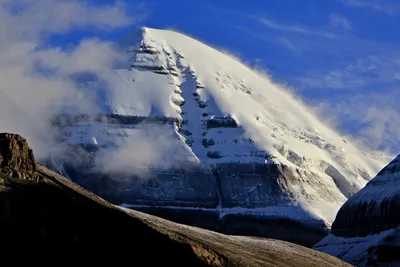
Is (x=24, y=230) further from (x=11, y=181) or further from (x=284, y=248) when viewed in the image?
(x=284, y=248)

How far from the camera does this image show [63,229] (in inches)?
3725

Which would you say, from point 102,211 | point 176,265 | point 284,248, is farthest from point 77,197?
point 284,248

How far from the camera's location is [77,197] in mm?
97625

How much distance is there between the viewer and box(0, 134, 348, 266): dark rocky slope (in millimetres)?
92438

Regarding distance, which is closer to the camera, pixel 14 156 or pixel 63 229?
pixel 63 229

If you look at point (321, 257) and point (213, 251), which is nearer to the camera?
point (213, 251)

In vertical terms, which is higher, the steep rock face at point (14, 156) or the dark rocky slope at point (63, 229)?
the steep rock face at point (14, 156)

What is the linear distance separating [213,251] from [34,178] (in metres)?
17.8

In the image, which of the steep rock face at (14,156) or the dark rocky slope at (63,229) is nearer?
the dark rocky slope at (63,229)

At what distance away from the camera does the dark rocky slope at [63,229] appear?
9244 centimetres

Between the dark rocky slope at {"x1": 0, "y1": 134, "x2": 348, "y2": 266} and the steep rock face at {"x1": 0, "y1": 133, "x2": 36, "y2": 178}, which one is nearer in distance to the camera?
the dark rocky slope at {"x1": 0, "y1": 134, "x2": 348, "y2": 266}

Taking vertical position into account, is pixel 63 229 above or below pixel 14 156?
below

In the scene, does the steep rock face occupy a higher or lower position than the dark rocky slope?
higher

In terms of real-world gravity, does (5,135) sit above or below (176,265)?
above
